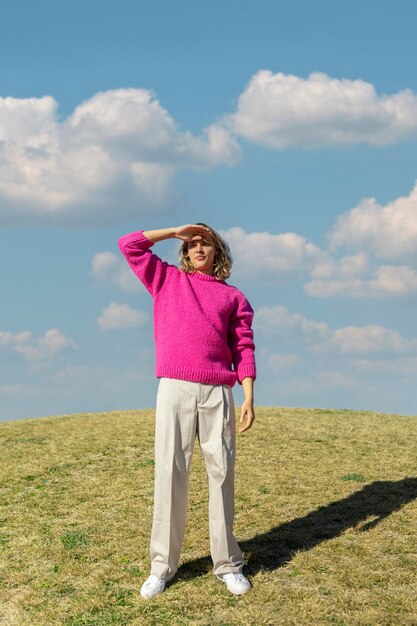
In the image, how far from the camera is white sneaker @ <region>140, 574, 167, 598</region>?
7883 millimetres

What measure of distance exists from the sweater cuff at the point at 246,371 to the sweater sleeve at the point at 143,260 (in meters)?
1.24

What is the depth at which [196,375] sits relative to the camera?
7523 mm

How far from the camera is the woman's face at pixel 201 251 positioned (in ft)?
25.8

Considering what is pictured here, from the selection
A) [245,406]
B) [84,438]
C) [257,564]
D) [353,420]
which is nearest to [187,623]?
[257,564]

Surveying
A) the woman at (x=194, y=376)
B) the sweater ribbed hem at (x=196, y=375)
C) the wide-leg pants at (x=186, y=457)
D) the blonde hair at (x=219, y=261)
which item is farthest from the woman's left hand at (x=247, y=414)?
the blonde hair at (x=219, y=261)

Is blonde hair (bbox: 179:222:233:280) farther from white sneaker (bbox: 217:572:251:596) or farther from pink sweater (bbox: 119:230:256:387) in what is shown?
white sneaker (bbox: 217:572:251:596)

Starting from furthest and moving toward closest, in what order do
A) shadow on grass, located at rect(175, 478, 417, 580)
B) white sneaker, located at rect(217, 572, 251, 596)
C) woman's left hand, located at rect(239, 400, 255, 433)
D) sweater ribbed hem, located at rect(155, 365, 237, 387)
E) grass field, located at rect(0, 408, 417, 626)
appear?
shadow on grass, located at rect(175, 478, 417, 580), woman's left hand, located at rect(239, 400, 255, 433), white sneaker, located at rect(217, 572, 251, 596), grass field, located at rect(0, 408, 417, 626), sweater ribbed hem, located at rect(155, 365, 237, 387)

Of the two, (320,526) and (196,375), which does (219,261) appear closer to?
(196,375)

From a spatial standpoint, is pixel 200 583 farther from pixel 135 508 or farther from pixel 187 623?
pixel 135 508

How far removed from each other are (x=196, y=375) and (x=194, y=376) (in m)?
0.02

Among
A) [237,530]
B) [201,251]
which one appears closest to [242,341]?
[201,251]

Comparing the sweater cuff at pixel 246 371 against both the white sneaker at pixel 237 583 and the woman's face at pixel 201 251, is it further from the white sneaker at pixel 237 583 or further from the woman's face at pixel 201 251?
the white sneaker at pixel 237 583

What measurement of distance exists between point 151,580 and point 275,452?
7.29m

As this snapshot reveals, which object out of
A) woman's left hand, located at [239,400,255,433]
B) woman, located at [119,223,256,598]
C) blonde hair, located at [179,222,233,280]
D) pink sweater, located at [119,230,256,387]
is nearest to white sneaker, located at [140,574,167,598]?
woman, located at [119,223,256,598]
